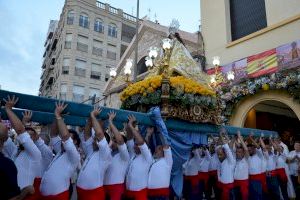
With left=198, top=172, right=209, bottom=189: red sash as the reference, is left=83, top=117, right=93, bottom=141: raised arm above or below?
above

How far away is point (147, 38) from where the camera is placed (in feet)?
67.3

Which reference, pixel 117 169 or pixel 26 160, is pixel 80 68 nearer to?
pixel 117 169

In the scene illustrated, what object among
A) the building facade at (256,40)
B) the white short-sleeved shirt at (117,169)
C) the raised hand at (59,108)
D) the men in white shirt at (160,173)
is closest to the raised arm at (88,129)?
the raised hand at (59,108)

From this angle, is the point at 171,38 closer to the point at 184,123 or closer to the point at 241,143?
the point at 184,123

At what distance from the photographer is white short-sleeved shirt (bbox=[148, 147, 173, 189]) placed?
18.6ft

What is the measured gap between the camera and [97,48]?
33312mm

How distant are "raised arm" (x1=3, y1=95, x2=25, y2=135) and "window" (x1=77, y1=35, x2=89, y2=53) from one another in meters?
28.7

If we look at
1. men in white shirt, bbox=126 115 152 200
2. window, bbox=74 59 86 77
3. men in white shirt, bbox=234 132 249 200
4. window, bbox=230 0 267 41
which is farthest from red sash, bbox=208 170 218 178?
window, bbox=74 59 86 77

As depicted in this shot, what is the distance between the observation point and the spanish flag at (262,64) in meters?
11.8

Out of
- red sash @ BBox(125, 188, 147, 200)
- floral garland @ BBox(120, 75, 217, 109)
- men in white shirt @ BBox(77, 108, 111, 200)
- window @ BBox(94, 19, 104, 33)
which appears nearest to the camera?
men in white shirt @ BBox(77, 108, 111, 200)

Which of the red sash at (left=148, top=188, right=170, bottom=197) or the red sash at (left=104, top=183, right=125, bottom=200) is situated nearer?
the red sash at (left=104, top=183, right=125, bottom=200)

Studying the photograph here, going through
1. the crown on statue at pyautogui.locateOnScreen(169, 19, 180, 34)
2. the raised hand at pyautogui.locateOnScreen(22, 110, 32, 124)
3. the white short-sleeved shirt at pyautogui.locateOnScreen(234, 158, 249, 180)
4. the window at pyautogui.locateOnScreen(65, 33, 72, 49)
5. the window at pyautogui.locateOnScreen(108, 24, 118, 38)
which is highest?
the window at pyautogui.locateOnScreen(108, 24, 118, 38)

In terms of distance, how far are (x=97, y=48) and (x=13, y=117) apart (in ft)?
99.2

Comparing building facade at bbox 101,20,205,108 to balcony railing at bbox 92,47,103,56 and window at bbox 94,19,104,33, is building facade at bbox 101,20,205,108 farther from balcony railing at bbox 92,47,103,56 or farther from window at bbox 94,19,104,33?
window at bbox 94,19,104,33
